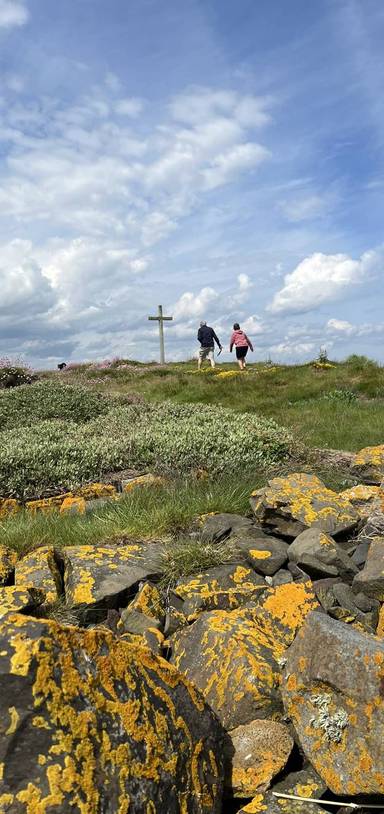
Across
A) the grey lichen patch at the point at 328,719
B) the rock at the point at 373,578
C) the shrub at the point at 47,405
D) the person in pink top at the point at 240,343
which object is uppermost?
the person in pink top at the point at 240,343

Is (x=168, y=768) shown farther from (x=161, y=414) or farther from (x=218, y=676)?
(x=161, y=414)

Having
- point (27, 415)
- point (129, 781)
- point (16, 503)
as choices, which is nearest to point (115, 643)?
point (129, 781)

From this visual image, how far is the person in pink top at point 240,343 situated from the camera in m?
32.4

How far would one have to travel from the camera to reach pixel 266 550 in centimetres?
637

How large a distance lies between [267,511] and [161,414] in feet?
27.5

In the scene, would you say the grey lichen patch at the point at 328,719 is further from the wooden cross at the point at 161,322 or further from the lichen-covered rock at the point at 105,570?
the wooden cross at the point at 161,322

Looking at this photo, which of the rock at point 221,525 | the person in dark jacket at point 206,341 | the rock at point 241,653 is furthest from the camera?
the person in dark jacket at point 206,341

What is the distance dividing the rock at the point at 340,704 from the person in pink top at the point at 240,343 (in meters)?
28.9

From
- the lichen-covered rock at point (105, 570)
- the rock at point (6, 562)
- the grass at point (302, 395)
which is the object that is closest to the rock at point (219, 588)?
the lichen-covered rock at point (105, 570)

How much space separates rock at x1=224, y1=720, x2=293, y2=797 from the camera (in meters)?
3.52

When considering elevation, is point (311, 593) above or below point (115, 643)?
below

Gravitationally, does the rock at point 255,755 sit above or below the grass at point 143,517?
below

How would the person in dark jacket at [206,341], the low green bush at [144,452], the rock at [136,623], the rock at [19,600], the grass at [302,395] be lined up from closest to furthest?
1. the rock at [19,600]
2. the rock at [136,623]
3. the low green bush at [144,452]
4. the grass at [302,395]
5. the person in dark jacket at [206,341]

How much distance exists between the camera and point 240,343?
107ft
